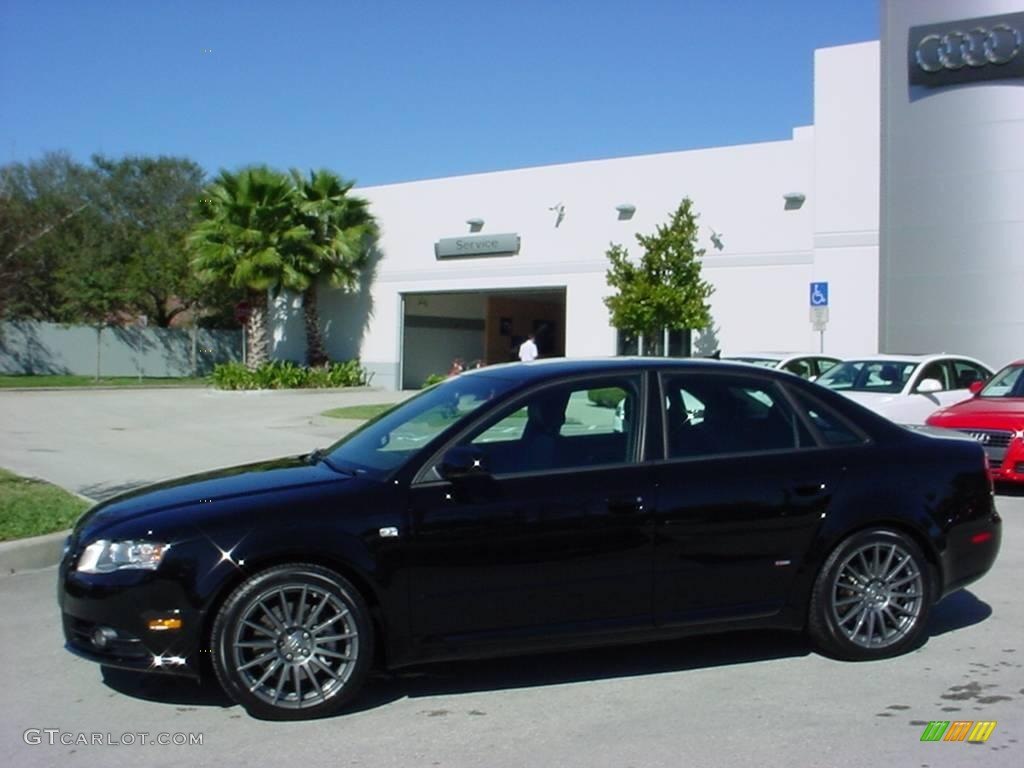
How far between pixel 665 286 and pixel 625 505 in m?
20.6

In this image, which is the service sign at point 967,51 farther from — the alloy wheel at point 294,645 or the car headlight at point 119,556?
the car headlight at point 119,556

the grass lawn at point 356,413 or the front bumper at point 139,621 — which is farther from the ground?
the grass lawn at point 356,413

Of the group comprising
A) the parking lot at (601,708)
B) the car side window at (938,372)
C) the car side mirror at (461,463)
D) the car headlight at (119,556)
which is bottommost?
the parking lot at (601,708)

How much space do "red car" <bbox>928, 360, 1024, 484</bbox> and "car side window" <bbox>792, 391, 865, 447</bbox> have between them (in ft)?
21.0

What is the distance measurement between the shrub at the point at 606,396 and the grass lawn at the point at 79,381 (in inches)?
1261

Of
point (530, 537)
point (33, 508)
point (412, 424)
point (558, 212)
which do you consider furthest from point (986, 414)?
point (558, 212)

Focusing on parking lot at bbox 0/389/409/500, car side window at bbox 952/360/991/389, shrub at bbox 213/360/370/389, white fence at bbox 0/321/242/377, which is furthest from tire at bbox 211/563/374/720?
white fence at bbox 0/321/242/377

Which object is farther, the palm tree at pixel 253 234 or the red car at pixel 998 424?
the palm tree at pixel 253 234

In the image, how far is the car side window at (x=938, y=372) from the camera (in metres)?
15.3

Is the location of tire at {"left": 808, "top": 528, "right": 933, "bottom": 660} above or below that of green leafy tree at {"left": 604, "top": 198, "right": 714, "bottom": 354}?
below

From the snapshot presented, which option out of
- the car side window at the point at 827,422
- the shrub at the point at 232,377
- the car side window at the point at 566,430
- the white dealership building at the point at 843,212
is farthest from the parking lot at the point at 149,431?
the car side window at the point at 827,422

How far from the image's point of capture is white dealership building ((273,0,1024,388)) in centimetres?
2353

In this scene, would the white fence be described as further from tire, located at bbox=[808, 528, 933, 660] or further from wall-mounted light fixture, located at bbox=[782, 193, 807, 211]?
tire, located at bbox=[808, 528, 933, 660]

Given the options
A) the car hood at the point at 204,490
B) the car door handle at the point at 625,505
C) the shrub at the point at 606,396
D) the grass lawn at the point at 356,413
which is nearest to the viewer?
the car hood at the point at 204,490
